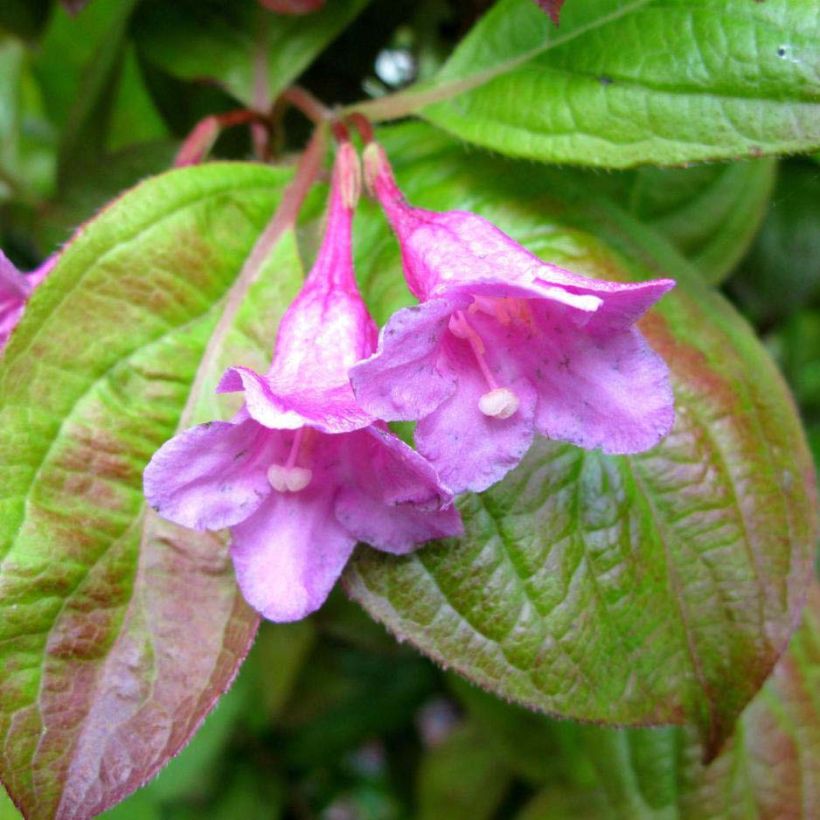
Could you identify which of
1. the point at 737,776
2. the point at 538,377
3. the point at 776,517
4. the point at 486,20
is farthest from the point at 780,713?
the point at 486,20

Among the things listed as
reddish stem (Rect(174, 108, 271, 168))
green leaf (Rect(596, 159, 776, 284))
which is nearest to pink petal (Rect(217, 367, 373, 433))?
reddish stem (Rect(174, 108, 271, 168))

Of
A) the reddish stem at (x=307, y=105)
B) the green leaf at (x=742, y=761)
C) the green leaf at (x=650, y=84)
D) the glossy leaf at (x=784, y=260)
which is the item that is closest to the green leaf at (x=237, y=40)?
the reddish stem at (x=307, y=105)

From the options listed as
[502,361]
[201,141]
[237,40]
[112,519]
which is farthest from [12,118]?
[502,361]

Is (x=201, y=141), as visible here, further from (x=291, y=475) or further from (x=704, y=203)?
(x=704, y=203)

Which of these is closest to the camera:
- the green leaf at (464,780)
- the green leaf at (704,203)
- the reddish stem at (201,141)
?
the reddish stem at (201,141)

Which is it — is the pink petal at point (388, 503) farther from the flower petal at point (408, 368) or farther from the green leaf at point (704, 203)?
the green leaf at point (704, 203)

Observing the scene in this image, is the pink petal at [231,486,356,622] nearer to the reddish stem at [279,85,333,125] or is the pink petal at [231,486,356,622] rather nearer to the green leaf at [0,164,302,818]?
A: the green leaf at [0,164,302,818]
